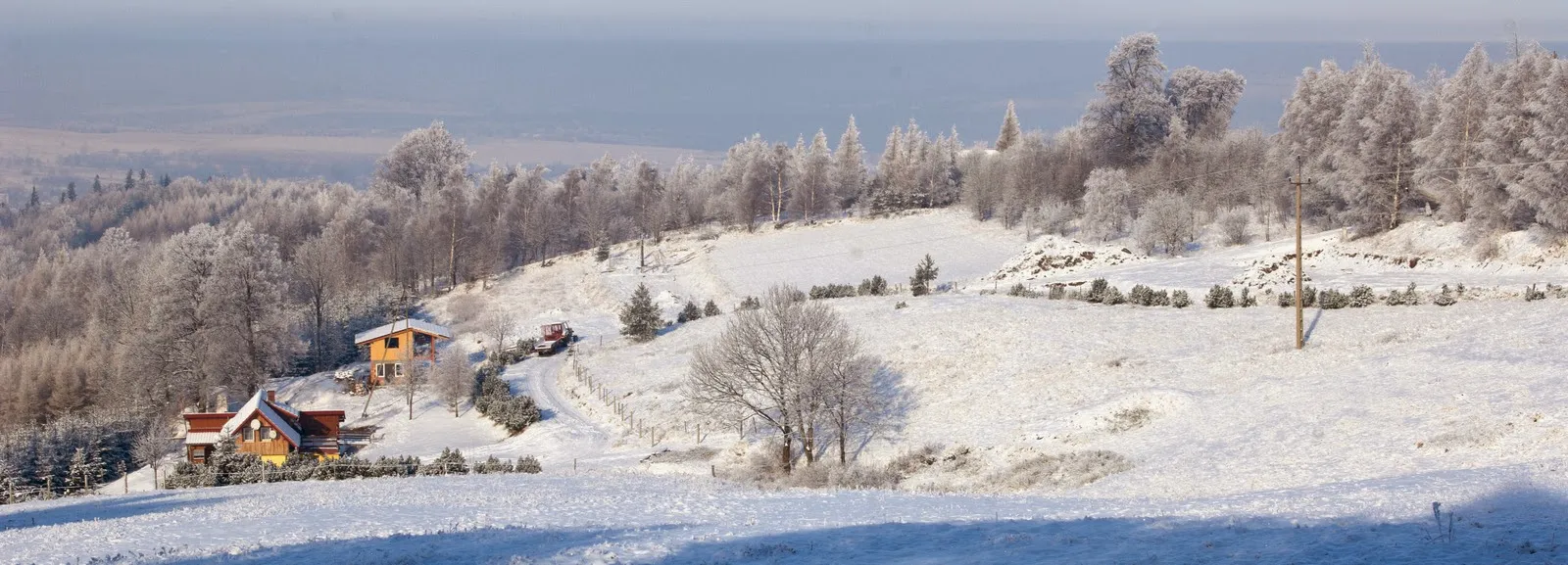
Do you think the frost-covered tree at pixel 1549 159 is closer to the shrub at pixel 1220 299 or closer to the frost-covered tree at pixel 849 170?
the shrub at pixel 1220 299

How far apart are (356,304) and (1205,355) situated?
5861cm

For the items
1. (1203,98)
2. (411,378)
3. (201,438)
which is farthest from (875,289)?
(1203,98)

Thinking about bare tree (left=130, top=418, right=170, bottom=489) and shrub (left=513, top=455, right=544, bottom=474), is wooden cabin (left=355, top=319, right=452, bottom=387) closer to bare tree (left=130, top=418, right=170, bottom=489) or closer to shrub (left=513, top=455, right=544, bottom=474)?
bare tree (left=130, top=418, right=170, bottom=489)

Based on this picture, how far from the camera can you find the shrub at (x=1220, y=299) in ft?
158

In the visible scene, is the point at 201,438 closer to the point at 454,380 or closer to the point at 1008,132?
the point at 454,380

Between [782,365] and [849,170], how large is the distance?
7837 cm

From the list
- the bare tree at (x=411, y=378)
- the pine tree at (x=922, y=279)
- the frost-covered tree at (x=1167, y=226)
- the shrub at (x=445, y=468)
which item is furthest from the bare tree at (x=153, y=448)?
the frost-covered tree at (x=1167, y=226)

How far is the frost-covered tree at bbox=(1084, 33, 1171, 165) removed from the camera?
87438mm

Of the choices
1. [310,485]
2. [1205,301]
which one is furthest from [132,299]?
[1205,301]

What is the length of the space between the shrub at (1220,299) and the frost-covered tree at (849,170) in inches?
2481

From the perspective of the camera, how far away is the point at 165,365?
5669cm

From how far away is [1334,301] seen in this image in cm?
4481

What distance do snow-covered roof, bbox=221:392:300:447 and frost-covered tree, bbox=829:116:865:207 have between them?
6976 centimetres

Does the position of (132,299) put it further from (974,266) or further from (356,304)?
(974,266)
